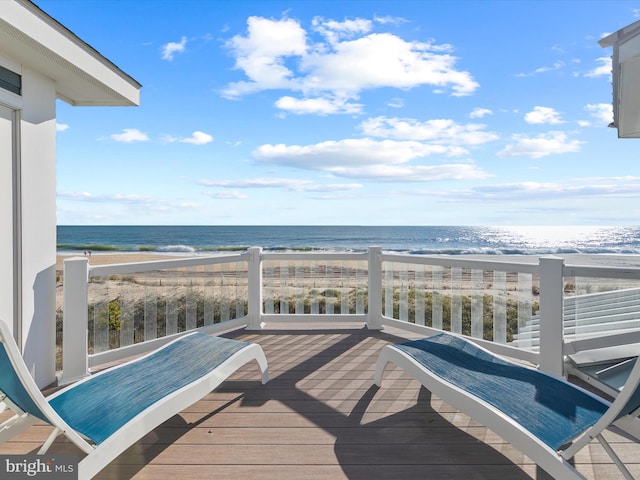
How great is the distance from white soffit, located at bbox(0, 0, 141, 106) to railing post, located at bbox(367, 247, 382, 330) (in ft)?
9.89

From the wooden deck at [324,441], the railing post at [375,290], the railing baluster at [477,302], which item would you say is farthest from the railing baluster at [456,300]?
the wooden deck at [324,441]

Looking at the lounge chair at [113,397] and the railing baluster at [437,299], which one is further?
the railing baluster at [437,299]

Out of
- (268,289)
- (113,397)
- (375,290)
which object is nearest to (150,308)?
(268,289)

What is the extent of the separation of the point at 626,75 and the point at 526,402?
2514 mm

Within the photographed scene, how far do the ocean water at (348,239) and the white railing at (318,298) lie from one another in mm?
21645

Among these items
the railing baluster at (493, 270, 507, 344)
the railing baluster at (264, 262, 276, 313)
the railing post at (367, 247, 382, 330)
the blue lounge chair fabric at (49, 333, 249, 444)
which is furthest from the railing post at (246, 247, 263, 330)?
the railing baluster at (493, 270, 507, 344)

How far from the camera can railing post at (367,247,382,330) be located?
15.6ft

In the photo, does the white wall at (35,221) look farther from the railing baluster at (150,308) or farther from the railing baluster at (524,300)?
the railing baluster at (524,300)

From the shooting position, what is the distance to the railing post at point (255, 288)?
4828 millimetres

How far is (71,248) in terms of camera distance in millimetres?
27219

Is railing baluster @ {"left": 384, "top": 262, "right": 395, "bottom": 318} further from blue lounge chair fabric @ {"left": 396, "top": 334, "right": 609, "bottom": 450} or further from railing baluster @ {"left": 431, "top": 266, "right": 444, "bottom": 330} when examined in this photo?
blue lounge chair fabric @ {"left": 396, "top": 334, "right": 609, "bottom": 450}

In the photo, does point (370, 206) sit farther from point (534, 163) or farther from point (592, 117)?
point (592, 117)

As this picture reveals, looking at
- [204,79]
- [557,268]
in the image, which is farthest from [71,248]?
[557,268]

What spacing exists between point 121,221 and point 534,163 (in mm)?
36477
